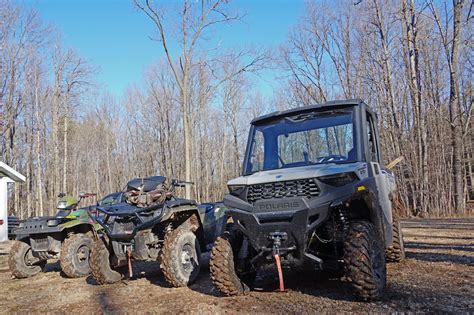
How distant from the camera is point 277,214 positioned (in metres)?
4.23

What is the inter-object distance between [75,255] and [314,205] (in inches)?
220

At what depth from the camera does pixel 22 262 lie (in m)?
8.33

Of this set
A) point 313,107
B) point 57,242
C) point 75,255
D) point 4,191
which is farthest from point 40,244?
point 4,191

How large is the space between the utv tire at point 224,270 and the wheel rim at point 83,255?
425 cm

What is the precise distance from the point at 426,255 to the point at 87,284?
6.08 metres

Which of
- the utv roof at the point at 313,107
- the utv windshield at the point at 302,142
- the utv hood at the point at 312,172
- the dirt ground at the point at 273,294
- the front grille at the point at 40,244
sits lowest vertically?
the dirt ground at the point at 273,294

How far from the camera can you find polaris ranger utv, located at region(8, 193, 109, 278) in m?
7.71

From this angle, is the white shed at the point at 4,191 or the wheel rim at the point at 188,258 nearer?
the wheel rim at the point at 188,258

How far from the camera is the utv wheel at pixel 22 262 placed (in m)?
8.23

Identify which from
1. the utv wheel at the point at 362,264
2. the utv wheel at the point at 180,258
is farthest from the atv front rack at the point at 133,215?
the utv wheel at the point at 362,264

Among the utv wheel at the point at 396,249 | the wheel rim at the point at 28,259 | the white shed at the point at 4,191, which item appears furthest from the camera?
the white shed at the point at 4,191

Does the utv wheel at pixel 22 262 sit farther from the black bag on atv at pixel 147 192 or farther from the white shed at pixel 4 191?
the white shed at pixel 4 191

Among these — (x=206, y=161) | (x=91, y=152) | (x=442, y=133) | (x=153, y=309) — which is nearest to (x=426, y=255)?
(x=153, y=309)

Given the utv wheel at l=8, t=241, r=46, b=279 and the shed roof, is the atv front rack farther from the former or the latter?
the shed roof
